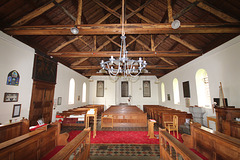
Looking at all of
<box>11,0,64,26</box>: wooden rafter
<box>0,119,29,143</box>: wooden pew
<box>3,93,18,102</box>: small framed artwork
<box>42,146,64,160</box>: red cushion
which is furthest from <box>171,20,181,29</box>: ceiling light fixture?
<box>3,93,18,102</box>: small framed artwork

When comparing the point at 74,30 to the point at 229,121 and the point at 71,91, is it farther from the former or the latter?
the point at 71,91

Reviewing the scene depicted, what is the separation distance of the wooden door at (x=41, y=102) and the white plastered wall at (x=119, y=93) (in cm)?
616

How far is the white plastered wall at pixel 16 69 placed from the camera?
368cm

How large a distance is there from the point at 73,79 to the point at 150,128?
673cm

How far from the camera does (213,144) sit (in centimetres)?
237

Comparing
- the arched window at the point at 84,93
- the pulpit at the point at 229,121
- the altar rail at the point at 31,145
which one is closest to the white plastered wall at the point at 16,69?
the altar rail at the point at 31,145

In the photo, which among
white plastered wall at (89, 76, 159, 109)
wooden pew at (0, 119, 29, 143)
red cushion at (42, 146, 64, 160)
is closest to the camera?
red cushion at (42, 146, 64, 160)

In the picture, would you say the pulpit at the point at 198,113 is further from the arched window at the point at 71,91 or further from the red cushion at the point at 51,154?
the arched window at the point at 71,91

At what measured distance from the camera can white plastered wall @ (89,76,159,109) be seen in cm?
1206

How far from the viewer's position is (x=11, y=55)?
399 centimetres

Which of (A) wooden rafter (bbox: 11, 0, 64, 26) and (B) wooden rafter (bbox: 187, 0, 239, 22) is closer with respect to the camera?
(B) wooden rafter (bbox: 187, 0, 239, 22)

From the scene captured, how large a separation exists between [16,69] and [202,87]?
837 centimetres

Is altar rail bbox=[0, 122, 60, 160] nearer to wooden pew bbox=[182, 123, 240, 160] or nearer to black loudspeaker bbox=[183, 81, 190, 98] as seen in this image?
wooden pew bbox=[182, 123, 240, 160]

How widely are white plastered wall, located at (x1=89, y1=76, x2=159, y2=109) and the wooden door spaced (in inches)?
243
